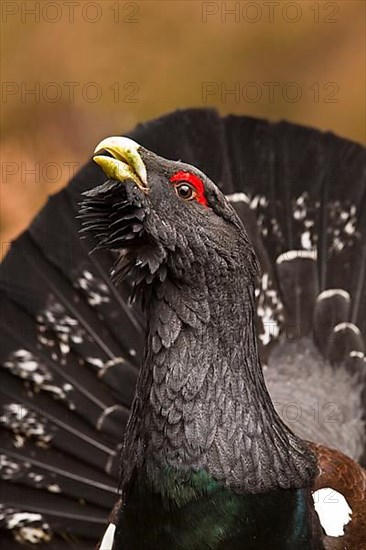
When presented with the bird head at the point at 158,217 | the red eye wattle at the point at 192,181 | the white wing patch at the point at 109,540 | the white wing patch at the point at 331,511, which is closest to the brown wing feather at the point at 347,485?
the white wing patch at the point at 331,511

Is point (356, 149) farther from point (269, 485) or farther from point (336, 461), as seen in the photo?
point (269, 485)

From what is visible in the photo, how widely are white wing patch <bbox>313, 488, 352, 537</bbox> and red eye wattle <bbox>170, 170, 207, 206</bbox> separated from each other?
125 cm

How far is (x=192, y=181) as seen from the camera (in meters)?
4.07

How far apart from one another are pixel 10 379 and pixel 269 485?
2125 mm

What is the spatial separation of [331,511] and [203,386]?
2.61ft

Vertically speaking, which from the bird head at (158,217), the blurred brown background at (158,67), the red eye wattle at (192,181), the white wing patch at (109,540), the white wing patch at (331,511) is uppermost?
the blurred brown background at (158,67)

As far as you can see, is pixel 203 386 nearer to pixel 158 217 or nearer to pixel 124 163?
pixel 158 217

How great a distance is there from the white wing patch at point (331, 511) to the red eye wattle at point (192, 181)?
1.25 meters

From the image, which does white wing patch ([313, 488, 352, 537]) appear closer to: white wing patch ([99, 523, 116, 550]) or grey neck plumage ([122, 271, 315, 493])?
grey neck plumage ([122, 271, 315, 493])

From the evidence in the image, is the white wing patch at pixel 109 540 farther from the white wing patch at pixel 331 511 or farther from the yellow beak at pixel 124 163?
the yellow beak at pixel 124 163

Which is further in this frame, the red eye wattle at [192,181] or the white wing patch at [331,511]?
the white wing patch at [331,511]

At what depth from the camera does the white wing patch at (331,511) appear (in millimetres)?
4480

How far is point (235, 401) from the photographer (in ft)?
13.8

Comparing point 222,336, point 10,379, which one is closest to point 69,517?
point 10,379
